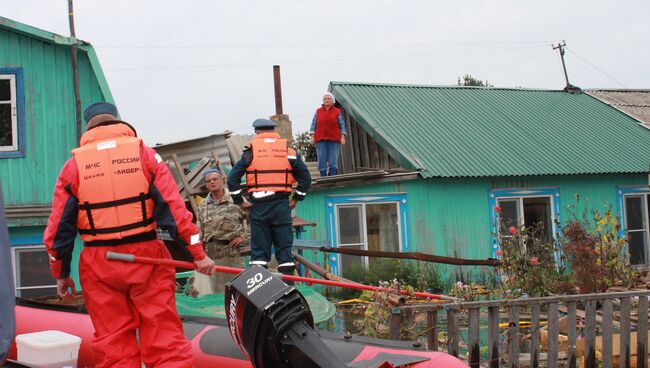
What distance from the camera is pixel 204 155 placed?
54.6 feet

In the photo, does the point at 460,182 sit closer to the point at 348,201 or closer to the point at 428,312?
the point at 348,201

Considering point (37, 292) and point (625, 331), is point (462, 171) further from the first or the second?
point (625, 331)

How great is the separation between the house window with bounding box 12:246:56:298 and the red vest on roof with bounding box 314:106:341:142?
610 cm

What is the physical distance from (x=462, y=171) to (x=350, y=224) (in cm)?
255

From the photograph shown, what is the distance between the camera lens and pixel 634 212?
767 inches

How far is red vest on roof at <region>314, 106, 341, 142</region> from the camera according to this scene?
1708cm

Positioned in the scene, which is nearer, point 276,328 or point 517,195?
point 276,328

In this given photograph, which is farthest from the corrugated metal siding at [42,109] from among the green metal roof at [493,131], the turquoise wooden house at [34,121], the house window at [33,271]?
the green metal roof at [493,131]

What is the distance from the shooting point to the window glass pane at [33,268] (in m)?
13.8

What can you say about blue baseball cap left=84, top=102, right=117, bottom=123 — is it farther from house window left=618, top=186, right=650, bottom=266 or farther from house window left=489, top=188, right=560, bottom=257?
house window left=618, top=186, right=650, bottom=266

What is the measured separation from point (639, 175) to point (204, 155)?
1020 cm

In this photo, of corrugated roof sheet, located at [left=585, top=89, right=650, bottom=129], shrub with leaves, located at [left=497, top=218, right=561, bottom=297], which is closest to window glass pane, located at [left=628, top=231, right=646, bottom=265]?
corrugated roof sheet, located at [left=585, top=89, right=650, bottom=129]

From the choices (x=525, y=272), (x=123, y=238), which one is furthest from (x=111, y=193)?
(x=525, y=272)

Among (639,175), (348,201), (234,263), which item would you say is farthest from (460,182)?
(234,263)
